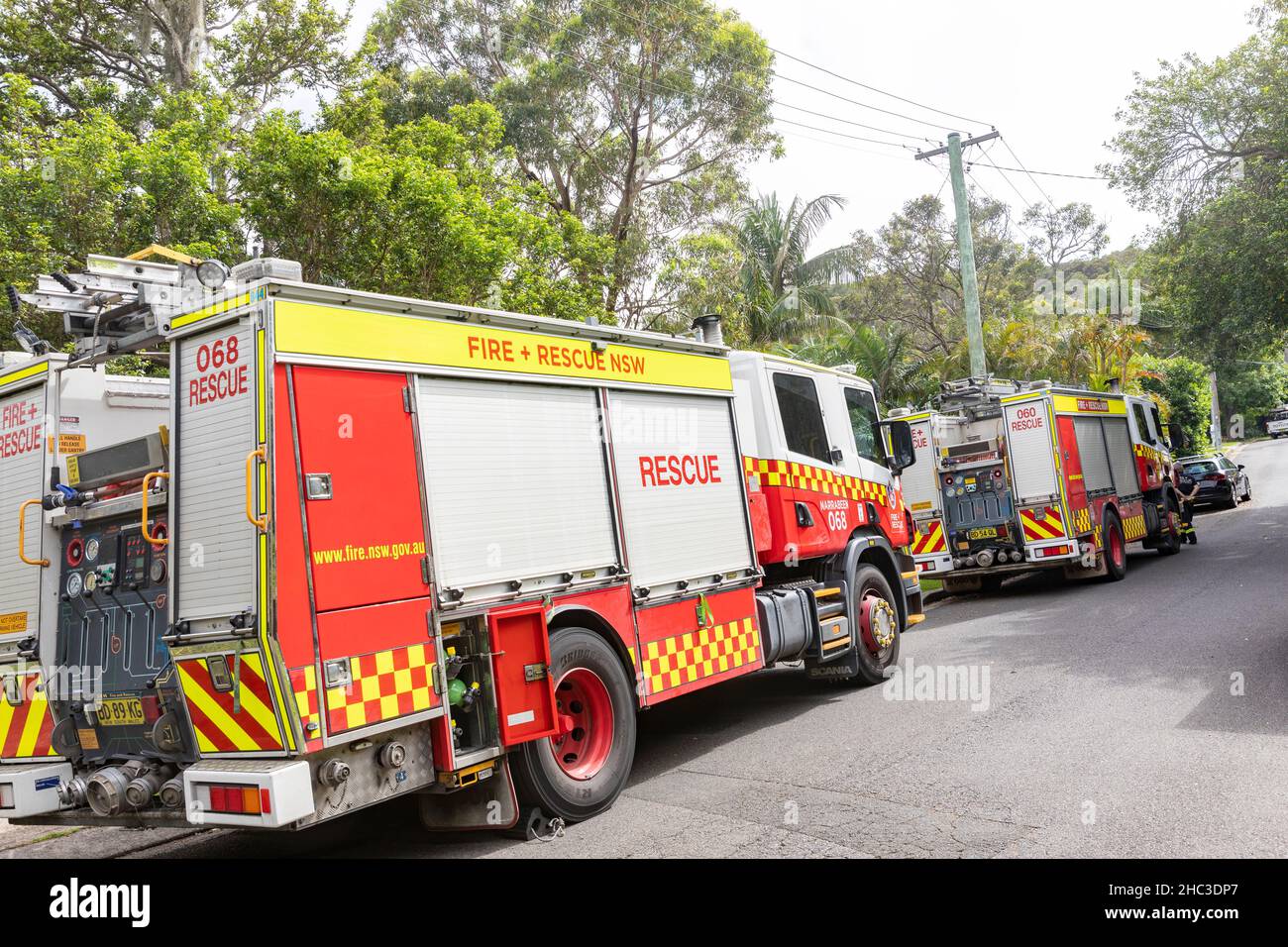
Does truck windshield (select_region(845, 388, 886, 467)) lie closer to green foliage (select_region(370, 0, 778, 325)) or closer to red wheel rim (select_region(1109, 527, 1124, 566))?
red wheel rim (select_region(1109, 527, 1124, 566))

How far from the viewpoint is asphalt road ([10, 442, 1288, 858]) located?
16.4ft

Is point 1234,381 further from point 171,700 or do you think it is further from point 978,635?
point 171,700

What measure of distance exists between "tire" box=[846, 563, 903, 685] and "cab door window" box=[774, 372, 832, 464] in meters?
1.18

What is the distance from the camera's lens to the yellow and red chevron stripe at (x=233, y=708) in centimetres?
431

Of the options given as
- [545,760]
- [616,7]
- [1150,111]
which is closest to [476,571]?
[545,760]

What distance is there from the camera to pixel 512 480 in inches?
224

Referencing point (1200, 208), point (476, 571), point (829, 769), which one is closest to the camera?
point (476, 571)

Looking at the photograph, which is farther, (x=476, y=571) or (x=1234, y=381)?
(x=1234, y=381)

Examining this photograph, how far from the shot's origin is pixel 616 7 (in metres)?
22.2

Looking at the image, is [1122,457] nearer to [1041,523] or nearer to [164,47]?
[1041,523]

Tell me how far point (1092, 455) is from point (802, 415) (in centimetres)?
913

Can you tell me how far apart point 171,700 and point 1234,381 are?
7403cm

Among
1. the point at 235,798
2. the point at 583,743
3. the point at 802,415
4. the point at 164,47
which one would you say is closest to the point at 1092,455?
the point at 802,415

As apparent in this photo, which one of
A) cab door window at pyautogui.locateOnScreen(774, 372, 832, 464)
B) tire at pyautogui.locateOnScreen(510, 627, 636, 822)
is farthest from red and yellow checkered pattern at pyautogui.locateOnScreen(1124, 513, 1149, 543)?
tire at pyautogui.locateOnScreen(510, 627, 636, 822)
